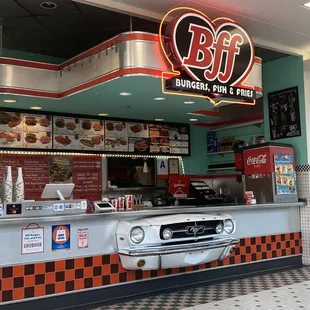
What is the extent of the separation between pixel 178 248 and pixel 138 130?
164 inches

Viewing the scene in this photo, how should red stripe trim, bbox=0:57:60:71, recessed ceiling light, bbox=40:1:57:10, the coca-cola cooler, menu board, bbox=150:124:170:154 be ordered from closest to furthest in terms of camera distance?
recessed ceiling light, bbox=40:1:57:10 → red stripe trim, bbox=0:57:60:71 → the coca-cola cooler → menu board, bbox=150:124:170:154

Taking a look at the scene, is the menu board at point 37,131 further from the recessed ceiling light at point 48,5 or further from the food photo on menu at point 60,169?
the recessed ceiling light at point 48,5

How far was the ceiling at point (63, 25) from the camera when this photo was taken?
5.47 meters

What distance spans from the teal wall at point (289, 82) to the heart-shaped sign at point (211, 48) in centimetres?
183

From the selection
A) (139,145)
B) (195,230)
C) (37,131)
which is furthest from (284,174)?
(37,131)

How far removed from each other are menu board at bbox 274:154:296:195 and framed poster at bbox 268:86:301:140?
0.55 m

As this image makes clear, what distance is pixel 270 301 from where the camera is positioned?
4.58 m

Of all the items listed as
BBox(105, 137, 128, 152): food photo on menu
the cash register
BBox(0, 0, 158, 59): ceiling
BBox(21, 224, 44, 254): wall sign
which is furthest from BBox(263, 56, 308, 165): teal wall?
BBox(21, 224, 44, 254): wall sign

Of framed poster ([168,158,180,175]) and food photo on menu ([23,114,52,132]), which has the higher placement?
food photo on menu ([23,114,52,132])

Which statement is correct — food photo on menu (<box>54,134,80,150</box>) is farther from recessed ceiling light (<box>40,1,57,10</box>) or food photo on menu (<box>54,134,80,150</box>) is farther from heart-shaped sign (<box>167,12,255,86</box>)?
heart-shaped sign (<box>167,12,255,86</box>)

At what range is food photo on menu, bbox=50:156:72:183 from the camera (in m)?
7.47

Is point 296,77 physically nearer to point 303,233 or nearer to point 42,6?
point 303,233

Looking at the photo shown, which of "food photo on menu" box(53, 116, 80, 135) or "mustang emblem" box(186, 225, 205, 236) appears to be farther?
"food photo on menu" box(53, 116, 80, 135)

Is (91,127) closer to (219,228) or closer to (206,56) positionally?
(206,56)
